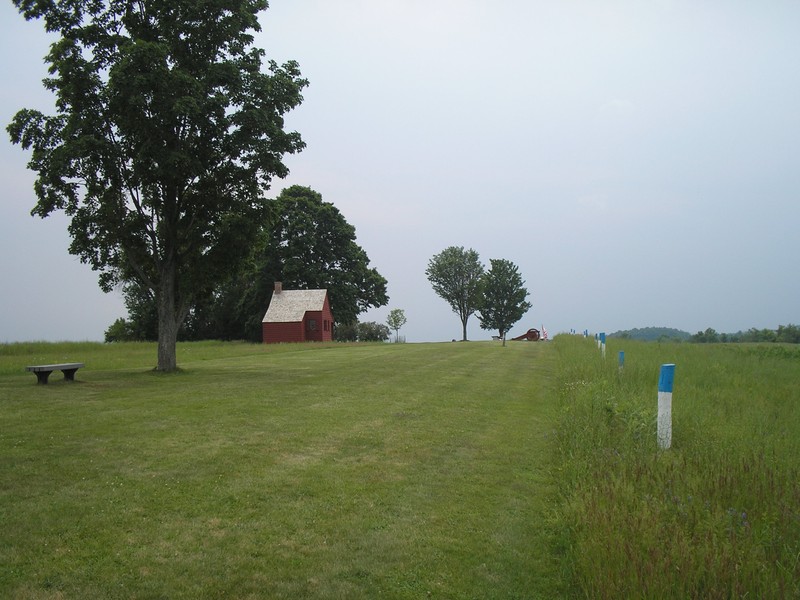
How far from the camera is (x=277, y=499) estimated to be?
6285mm

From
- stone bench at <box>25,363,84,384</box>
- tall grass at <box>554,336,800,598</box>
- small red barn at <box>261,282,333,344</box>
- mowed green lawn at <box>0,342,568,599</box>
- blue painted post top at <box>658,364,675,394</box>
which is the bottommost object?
mowed green lawn at <box>0,342,568,599</box>

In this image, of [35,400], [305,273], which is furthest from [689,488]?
[305,273]

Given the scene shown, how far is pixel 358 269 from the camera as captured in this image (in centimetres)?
6512

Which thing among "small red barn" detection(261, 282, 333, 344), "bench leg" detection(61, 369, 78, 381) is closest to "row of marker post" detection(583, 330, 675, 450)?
"bench leg" detection(61, 369, 78, 381)

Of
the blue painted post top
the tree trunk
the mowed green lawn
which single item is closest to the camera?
the mowed green lawn

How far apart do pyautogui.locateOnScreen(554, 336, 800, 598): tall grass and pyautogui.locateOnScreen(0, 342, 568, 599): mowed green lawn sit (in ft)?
1.64

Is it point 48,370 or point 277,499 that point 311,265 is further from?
point 277,499

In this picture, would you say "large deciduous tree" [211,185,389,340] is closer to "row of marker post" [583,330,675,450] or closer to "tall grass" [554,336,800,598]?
Answer: "tall grass" [554,336,800,598]

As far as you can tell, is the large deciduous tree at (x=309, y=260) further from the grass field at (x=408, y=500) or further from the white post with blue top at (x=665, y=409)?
the white post with blue top at (x=665, y=409)

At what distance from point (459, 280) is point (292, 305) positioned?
32.2m

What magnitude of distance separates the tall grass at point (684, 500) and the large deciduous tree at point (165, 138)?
15313 mm

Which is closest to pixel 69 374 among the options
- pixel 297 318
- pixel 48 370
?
pixel 48 370

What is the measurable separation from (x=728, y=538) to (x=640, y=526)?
56cm

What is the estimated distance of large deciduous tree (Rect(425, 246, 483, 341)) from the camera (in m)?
82.8
